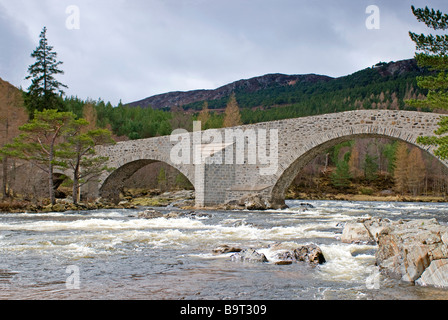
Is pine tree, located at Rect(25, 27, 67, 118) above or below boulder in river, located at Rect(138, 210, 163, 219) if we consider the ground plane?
above

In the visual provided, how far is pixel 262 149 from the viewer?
17.4 m

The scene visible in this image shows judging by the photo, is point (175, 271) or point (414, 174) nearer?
point (175, 271)

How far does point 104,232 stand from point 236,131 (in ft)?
31.1

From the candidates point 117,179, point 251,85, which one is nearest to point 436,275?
point 117,179

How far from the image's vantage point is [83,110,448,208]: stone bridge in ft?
49.0

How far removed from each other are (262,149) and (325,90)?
9278cm

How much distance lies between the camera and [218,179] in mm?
17812

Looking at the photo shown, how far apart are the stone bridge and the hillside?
49.3 meters

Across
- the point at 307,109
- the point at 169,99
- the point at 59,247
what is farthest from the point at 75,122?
the point at 169,99

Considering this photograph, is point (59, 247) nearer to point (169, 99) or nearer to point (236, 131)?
point (236, 131)

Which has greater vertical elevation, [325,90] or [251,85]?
[251,85]

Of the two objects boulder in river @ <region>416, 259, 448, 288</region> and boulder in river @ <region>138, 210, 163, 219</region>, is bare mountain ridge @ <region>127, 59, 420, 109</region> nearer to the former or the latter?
boulder in river @ <region>138, 210, 163, 219</region>

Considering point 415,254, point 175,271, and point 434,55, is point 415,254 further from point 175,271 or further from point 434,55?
point 434,55

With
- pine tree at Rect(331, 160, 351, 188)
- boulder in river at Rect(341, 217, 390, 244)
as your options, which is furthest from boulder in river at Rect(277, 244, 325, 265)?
pine tree at Rect(331, 160, 351, 188)
